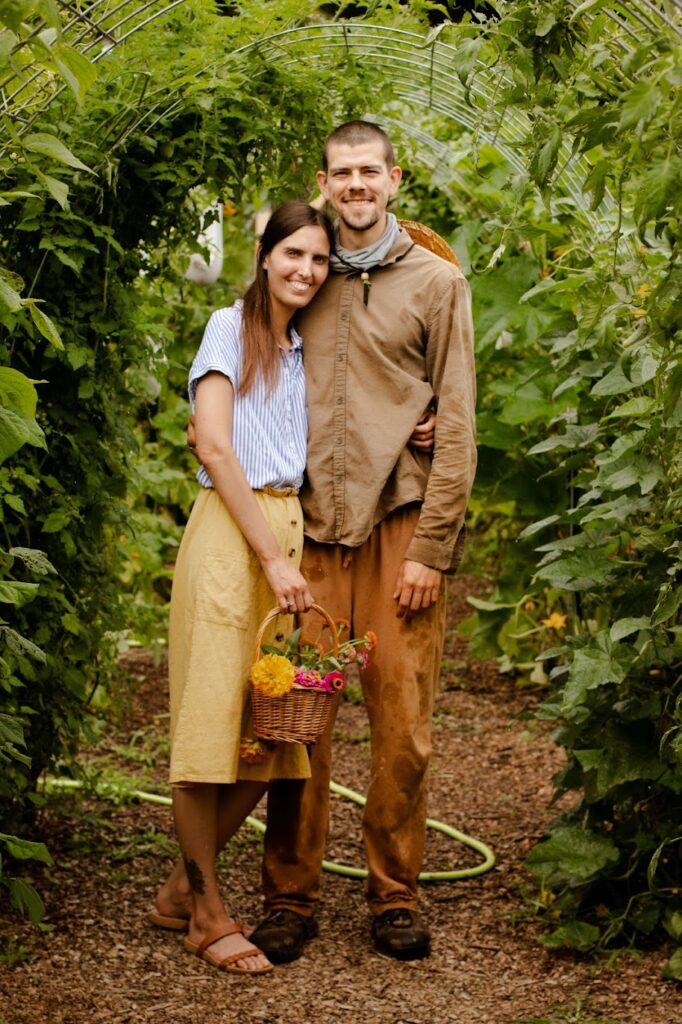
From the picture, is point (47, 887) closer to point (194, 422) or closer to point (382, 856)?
point (382, 856)

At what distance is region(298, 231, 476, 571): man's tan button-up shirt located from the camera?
10.00 ft

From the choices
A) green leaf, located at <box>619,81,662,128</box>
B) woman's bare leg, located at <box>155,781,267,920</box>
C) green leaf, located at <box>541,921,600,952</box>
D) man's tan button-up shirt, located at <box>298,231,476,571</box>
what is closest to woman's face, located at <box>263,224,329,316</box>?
man's tan button-up shirt, located at <box>298,231,476,571</box>

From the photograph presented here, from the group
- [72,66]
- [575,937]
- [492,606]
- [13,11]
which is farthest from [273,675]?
[492,606]

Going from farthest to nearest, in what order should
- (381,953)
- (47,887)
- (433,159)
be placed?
(433,159) < (47,887) < (381,953)

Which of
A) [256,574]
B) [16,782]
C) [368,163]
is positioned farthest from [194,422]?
[16,782]

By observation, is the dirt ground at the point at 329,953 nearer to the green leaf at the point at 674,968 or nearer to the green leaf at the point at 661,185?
the green leaf at the point at 674,968

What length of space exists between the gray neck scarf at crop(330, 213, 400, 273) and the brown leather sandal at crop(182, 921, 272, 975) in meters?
1.60

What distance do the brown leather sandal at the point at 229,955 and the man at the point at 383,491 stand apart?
0.19 feet

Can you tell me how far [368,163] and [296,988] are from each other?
1.91m

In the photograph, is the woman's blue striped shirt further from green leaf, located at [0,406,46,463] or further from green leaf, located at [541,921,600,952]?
green leaf, located at [541,921,600,952]

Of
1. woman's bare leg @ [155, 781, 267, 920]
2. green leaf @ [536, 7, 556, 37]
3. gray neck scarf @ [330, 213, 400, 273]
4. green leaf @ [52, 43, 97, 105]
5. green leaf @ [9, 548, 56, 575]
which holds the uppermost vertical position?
green leaf @ [536, 7, 556, 37]

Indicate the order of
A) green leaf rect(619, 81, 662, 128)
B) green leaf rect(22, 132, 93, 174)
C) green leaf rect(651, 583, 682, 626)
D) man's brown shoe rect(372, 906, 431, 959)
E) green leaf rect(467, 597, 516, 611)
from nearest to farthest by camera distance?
green leaf rect(619, 81, 662, 128)
green leaf rect(22, 132, 93, 174)
green leaf rect(651, 583, 682, 626)
man's brown shoe rect(372, 906, 431, 959)
green leaf rect(467, 597, 516, 611)

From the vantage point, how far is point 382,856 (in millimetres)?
3221

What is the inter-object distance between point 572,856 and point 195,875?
35.6 inches
